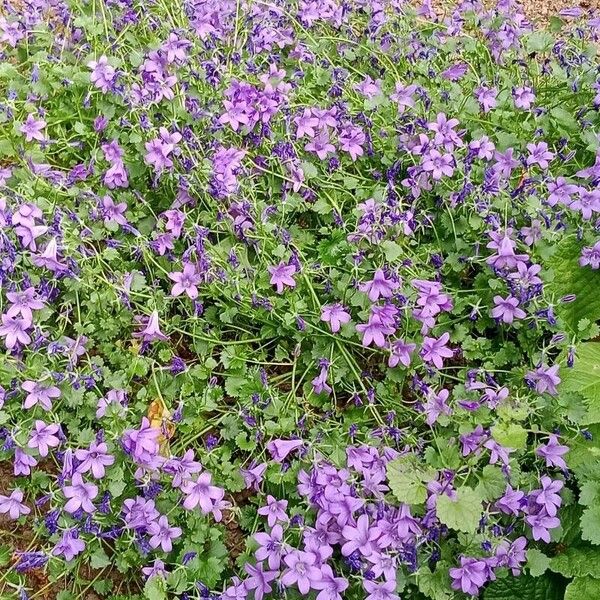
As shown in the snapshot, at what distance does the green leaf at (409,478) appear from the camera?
2.61 meters

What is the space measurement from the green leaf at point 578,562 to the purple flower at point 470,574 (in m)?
0.32

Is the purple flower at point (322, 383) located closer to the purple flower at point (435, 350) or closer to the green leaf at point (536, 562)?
the purple flower at point (435, 350)

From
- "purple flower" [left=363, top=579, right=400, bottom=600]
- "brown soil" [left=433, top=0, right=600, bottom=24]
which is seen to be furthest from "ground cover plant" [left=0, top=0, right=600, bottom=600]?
"brown soil" [left=433, top=0, right=600, bottom=24]

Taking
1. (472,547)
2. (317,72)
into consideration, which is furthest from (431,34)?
(472,547)

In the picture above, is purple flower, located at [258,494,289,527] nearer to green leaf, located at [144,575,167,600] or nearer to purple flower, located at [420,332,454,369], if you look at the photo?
green leaf, located at [144,575,167,600]

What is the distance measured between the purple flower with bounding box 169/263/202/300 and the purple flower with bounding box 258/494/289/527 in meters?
0.84

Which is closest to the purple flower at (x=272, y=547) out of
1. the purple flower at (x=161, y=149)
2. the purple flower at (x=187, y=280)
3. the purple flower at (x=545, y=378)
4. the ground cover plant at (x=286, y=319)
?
the ground cover plant at (x=286, y=319)

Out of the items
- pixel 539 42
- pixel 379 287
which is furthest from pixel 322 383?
pixel 539 42

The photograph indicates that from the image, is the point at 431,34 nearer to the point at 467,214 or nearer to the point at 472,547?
the point at 467,214

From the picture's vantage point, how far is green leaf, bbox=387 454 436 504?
261cm

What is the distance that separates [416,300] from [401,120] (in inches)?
38.0

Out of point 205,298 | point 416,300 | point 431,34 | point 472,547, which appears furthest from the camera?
point 431,34

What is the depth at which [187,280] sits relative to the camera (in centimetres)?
305

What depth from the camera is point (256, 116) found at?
3.44m
